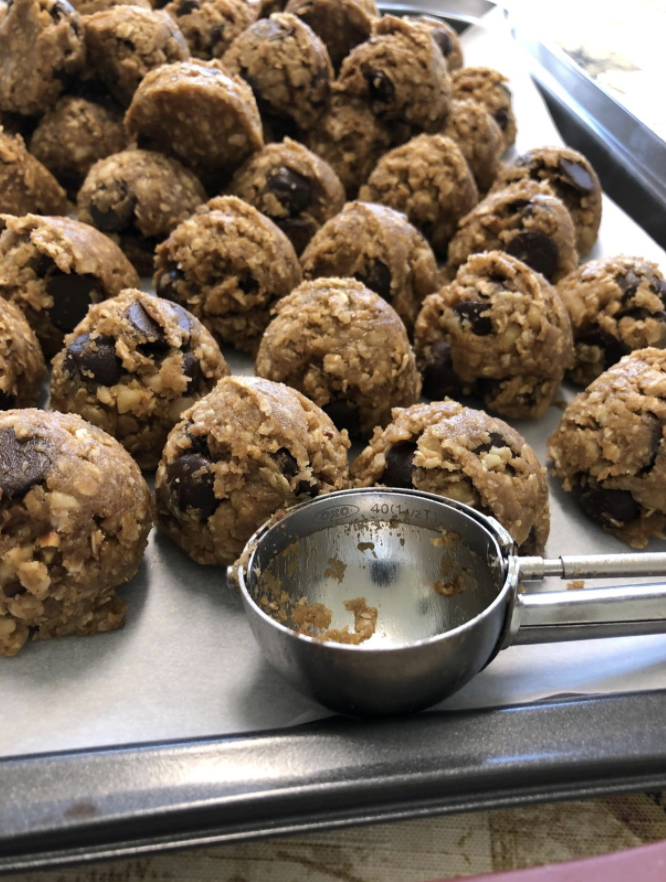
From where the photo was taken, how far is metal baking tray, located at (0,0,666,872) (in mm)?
1038

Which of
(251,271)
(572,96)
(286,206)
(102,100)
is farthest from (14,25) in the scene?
(572,96)

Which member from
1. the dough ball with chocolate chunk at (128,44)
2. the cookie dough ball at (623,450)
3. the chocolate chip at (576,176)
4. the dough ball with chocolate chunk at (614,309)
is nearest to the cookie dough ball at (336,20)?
the dough ball with chocolate chunk at (128,44)

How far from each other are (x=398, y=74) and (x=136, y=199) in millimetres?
1007

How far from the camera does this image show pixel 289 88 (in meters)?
2.53

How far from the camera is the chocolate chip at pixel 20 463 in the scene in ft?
4.10

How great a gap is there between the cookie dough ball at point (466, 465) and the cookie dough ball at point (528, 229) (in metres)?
0.83

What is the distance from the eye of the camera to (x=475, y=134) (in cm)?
271

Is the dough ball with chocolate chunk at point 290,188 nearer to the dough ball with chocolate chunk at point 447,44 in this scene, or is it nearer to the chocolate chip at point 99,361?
the chocolate chip at point 99,361

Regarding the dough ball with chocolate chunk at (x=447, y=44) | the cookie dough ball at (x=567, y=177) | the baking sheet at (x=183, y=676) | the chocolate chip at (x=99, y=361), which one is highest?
the dough ball with chocolate chunk at (x=447, y=44)

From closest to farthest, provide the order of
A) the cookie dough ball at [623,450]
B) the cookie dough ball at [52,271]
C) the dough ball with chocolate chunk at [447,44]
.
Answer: the cookie dough ball at [623,450] < the cookie dough ball at [52,271] < the dough ball with chocolate chunk at [447,44]

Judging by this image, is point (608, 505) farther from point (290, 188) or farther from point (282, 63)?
point (282, 63)

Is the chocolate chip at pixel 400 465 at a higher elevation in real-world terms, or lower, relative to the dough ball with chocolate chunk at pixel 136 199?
higher

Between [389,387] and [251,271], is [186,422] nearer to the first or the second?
[389,387]

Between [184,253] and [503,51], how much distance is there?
7.73 ft
